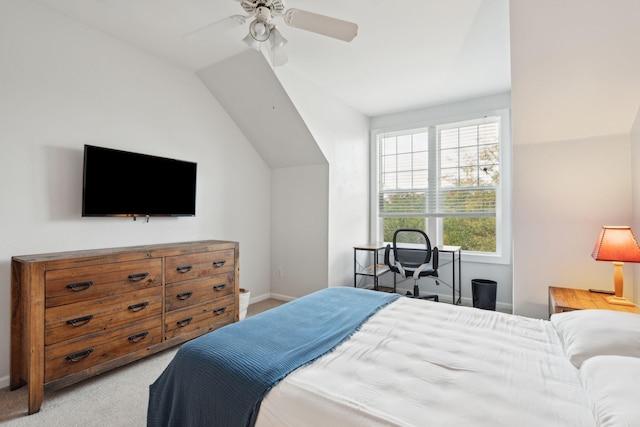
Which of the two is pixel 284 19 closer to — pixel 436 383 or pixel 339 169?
pixel 436 383

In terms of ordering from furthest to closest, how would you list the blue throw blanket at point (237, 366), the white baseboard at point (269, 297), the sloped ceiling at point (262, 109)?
the white baseboard at point (269, 297)
the sloped ceiling at point (262, 109)
the blue throw blanket at point (237, 366)

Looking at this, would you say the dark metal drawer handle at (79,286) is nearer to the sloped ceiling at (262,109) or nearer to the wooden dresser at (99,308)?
the wooden dresser at (99,308)

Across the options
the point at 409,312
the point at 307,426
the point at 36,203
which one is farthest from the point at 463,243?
the point at 36,203

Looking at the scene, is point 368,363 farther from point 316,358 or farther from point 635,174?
point 635,174

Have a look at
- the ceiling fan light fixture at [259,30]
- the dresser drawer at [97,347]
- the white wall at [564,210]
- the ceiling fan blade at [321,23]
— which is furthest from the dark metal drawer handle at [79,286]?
the white wall at [564,210]

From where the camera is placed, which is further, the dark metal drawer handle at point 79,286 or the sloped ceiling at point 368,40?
the sloped ceiling at point 368,40

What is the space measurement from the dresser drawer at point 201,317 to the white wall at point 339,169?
4.26 feet

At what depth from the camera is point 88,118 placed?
255 cm

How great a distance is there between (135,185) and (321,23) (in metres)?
2.08

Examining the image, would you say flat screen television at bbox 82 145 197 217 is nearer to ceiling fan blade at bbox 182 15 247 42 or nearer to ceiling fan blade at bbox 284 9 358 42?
ceiling fan blade at bbox 182 15 247 42

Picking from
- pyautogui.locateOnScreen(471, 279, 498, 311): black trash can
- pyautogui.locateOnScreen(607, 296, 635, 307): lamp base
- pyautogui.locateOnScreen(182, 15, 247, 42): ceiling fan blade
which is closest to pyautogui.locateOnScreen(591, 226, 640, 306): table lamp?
pyautogui.locateOnScreen(607, 296, 635, 307): lamp base

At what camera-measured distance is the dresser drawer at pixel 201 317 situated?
104 inches

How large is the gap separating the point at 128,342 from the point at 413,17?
331cm

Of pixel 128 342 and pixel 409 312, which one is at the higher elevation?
pixel 409 312
